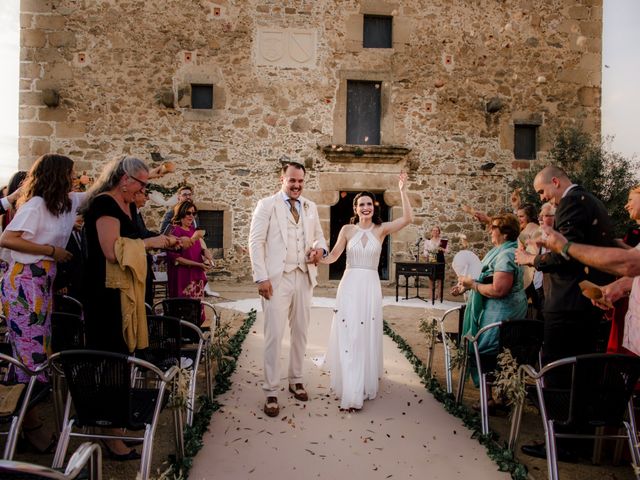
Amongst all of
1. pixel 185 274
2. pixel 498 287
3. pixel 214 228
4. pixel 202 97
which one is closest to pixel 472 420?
pixel 498 287

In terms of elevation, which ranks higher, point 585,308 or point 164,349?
point 585,308

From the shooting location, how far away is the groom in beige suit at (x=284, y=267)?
4.03 metres

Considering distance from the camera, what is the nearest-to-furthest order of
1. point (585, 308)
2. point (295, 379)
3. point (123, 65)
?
point (585, 308) < point (295, 379) < point (123, 65)

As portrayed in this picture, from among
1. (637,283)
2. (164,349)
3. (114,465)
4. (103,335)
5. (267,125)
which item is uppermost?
(267,125)

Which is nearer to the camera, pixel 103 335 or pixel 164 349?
pixel 103 335

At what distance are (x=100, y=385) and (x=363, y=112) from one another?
1030 centimetres

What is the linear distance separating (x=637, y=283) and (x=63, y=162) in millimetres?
3688

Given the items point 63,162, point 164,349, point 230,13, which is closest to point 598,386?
point 164,349

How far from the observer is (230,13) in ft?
37.1

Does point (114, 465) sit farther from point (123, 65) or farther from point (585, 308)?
point (123, 65)

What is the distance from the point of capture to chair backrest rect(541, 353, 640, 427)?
2.54 meters

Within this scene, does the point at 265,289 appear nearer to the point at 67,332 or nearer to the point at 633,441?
the point at 67,332

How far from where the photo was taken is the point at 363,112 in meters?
11.8

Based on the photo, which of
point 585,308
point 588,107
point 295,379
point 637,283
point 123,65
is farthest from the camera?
point 588,107
